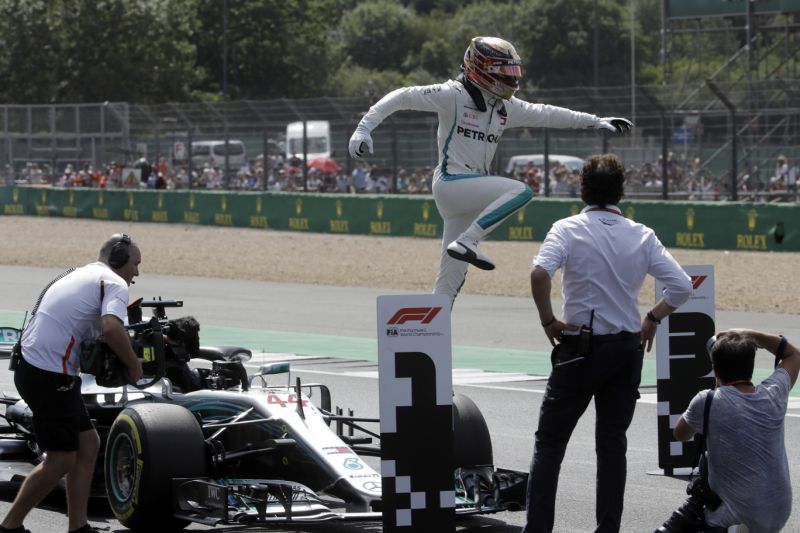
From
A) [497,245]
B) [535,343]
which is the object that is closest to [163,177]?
[497,245]

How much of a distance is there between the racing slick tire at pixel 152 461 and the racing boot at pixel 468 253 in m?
1.57

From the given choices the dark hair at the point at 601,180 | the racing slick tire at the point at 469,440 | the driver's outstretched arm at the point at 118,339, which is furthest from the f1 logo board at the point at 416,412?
the driver's outstretched arm at the point at 118,339

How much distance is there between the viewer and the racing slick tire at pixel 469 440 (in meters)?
7.88

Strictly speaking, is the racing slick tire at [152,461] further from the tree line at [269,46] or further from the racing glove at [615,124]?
the tree line at [269,46]

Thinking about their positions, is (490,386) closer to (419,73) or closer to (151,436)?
(151,436)

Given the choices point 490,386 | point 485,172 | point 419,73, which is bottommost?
point 490,386

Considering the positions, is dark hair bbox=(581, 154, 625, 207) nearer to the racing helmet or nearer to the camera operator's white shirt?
the racing helmet

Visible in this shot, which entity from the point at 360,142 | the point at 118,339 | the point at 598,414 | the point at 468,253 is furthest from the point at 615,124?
the point at 118,339

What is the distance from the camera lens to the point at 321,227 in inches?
1310

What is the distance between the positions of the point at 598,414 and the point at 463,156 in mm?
1967

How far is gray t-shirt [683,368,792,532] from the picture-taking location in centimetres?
594

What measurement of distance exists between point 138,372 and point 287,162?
103 feet

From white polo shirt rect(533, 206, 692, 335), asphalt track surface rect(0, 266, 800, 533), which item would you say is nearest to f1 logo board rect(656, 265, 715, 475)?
asphalt track surface rect(0, 266, 800, 533)

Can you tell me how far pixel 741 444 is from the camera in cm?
597
